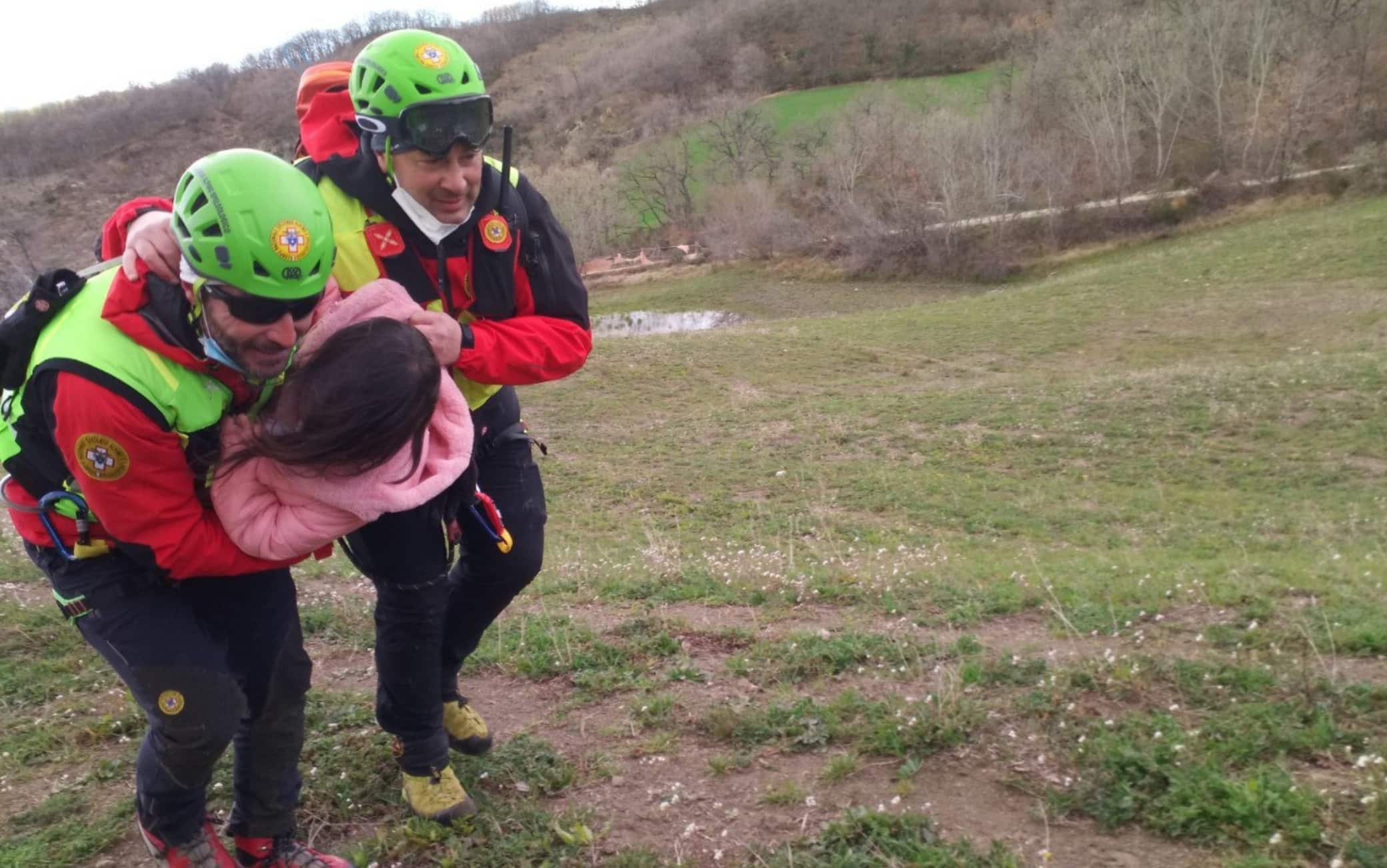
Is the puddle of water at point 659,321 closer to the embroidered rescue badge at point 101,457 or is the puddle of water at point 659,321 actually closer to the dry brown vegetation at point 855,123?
the dry brown vegetation at point 855,123

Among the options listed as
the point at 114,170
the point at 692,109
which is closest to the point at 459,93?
the point at 692,109

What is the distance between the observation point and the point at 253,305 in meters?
2.45

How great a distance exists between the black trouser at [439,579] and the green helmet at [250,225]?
33.3 inches

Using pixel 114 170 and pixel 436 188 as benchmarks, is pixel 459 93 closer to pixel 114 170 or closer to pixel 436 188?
pixel 436 188

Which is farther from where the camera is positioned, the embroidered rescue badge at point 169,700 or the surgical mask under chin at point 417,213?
the surgical mask under chin at point 417,213

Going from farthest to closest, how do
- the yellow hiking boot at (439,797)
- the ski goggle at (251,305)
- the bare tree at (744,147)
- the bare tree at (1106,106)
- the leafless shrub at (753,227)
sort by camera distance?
the bare tree at (744,147) → the leafless shrub at (753,227) → the bare tree at (1106,106) → the yellow hiking boot at (439,797) → the ski goggle at (251,305)

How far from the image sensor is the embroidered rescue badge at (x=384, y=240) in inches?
116

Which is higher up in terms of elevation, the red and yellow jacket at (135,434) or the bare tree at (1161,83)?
the bare tree at (1161,83)

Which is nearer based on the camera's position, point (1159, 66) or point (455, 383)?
point (455, 383)

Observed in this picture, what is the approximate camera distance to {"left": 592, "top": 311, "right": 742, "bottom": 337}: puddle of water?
38.0m

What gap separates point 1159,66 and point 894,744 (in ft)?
147

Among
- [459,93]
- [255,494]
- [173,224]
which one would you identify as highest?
[459,93]

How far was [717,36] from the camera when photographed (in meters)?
97.5

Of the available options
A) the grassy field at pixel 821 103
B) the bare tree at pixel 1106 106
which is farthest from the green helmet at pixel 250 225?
the grassy field at pixel 821 103
